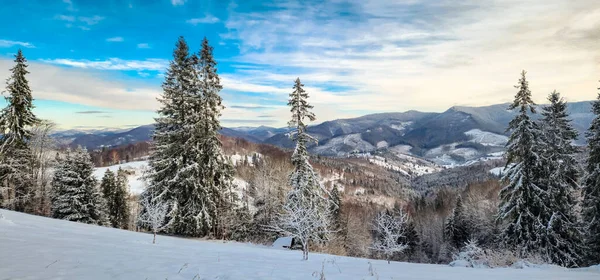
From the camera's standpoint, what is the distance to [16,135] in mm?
29719

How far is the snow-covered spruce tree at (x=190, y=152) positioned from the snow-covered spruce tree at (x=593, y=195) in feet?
92.6

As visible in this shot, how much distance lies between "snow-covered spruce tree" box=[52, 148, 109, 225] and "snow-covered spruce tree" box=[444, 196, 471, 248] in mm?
57162

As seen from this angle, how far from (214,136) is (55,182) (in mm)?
23324

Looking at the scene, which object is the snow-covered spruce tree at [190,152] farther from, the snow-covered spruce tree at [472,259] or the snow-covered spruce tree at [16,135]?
the snow-covered spruce tree at [472,259]

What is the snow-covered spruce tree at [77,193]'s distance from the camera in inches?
1231

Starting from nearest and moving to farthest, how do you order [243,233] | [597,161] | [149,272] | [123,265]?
[149,272]
[123,265]
[597,161]
[243,233]

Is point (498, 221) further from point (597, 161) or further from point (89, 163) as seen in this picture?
point (89, 163)

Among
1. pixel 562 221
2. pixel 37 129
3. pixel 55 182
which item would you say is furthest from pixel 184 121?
pixel 562 221

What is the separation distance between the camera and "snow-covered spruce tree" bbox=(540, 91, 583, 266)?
22422 mm

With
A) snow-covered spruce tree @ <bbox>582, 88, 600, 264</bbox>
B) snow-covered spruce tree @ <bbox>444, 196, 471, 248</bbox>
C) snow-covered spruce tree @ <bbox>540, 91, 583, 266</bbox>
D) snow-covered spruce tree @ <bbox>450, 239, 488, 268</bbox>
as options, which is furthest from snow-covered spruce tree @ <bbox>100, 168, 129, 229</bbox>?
snow-covered spruce tree @ <bbox>444, 196, 471, 248</bbox>

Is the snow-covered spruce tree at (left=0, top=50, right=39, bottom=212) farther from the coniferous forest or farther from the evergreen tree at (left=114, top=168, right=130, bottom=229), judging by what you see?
the evergreen tree at (left=114, top=168, right=130, bottom=229)

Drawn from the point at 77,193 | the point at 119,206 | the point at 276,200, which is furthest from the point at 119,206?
the point at 276,200

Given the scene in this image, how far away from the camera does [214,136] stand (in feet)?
84.7

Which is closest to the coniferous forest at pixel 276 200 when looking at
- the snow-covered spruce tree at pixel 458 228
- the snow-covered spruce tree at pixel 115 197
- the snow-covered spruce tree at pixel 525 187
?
the snow-covered spruce tree at pixel 525 187
